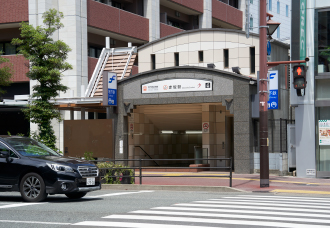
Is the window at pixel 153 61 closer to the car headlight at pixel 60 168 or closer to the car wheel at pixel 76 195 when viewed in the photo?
the car wheel at pixel 76 195

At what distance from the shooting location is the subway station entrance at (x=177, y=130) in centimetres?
2723

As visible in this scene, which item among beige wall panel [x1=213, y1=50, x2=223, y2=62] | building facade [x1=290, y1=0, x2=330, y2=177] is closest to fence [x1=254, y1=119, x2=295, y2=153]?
building facade [x1=290, y1=0, x2=330, y2=177]

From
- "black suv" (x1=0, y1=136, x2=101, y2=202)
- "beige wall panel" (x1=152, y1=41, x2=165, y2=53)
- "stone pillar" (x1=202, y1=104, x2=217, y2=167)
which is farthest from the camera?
"beige wall panel" (x1=152, y1=41, x2=165, y2=53)

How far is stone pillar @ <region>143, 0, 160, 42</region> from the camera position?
126 ft

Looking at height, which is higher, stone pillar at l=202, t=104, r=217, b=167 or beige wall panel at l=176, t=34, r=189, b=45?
beige wall panel at l=176, t=34, r=189, b=45

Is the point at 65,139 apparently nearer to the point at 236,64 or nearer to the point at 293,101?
the point at 236,64

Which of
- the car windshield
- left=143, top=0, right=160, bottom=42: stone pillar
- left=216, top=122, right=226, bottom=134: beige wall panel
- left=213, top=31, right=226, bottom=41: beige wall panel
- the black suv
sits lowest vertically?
the black suv

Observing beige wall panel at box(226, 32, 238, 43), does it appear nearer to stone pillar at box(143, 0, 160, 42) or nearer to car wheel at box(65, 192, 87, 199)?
stone pillar at box(143, 0, 160, 42)

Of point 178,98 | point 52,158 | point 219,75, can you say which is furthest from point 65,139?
point 52,158

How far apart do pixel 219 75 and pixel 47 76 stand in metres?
8.18

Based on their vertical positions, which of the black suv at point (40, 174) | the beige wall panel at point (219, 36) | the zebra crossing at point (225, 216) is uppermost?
the beige wall panel at point (219, 36)

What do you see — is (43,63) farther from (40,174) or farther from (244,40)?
(40,174)

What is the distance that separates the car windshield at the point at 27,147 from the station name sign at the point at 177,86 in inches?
463

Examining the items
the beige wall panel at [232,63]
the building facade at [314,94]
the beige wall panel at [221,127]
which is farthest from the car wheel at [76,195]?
the beige wall panel at [232,63]
